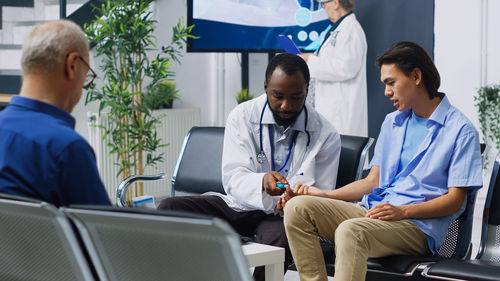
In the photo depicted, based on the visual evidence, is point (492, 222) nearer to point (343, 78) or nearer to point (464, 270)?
point (464, 270)

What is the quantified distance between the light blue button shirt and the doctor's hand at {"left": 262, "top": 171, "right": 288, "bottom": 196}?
35cm

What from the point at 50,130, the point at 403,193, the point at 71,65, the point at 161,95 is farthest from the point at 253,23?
the point at 50,130

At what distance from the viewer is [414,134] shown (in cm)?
279

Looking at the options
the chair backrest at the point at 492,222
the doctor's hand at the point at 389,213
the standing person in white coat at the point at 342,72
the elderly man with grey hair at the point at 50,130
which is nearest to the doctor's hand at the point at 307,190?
the doctor's hand at the point at 389,213

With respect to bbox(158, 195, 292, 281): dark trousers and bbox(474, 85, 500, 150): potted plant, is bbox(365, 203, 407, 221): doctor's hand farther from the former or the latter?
bbox(474, 85, 500, 150): potted plant

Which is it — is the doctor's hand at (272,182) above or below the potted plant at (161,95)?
below

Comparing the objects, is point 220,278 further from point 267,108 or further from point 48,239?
point 267,108

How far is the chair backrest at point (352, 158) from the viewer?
9.98 feet

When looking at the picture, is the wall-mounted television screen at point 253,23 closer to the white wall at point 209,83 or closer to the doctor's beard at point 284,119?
the white wall at point 209,83

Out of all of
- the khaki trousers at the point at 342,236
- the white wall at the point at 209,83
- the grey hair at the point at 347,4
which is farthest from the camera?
the white wall at the point at 209,83

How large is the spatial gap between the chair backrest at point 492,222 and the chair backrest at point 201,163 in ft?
3.96

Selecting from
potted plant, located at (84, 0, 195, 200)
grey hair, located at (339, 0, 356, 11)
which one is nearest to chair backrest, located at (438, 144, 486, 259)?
grey hair, located at (339, 0, 356, 11)

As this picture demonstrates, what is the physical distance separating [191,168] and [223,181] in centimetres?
40

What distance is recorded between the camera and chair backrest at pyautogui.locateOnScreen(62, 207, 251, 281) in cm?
122
